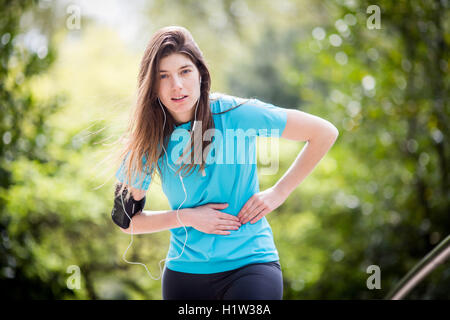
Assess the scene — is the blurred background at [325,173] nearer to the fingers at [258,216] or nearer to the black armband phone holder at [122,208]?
the black armband phone holder at [122,208]

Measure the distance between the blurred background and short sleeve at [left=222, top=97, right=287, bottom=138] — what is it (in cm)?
134

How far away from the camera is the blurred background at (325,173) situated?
130 inches

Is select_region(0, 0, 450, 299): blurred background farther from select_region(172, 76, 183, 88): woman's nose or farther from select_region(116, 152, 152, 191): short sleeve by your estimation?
select_region(172, 76, 183, 88): woman's nose

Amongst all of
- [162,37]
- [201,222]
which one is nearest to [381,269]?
[201,222]

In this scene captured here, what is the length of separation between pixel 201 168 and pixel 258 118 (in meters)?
0.25

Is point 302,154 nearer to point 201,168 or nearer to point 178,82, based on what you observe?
point 201,168

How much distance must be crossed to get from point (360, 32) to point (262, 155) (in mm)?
1429

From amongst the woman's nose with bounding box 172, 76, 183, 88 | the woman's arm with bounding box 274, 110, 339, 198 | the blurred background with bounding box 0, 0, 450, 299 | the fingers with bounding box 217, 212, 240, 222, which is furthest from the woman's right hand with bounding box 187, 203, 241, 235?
the blurred background with bounding box 0, 0, 450, 299

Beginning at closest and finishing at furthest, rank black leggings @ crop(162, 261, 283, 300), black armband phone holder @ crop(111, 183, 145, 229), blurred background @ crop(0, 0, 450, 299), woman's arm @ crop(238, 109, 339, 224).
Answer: black leggings @ crop(162, 261, 283, 300), woman's arm @ crop(238, 109, 339, 224), black armband phone holder @ crop(111, 183, 145, 229), blurred background @ crop(0, 0, 450, 299)

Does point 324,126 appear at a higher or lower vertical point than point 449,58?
lower

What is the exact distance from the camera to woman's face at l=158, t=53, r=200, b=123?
4.99 feet

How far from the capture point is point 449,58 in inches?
128

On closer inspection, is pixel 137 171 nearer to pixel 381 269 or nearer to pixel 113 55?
pixel 381 269

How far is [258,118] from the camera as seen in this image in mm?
1544
